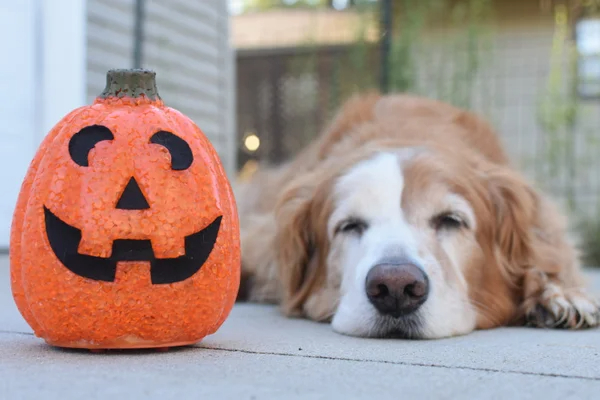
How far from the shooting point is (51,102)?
5.35 m

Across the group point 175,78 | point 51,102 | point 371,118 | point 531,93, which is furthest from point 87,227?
point 531,93

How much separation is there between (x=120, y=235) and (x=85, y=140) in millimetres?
288

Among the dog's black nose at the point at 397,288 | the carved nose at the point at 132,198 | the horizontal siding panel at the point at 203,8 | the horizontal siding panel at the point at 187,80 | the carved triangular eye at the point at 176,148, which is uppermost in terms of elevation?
the horizontal siding panel at the point at 203,8

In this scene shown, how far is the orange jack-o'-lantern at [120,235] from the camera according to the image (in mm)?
1906

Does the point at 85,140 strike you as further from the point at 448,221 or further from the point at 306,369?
the point at 448,221

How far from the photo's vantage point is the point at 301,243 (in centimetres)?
335

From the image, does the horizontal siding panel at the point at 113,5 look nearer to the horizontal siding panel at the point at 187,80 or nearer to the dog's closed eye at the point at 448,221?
the horizontal siding panel at the point at 187,80

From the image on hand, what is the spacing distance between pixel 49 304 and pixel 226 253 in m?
0.47

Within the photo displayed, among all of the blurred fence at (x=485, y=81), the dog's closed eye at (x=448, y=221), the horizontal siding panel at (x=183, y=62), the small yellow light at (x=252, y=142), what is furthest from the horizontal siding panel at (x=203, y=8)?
the dog's closed eye at (x=448, y=221)

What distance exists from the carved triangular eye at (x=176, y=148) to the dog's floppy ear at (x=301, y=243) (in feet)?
4.01

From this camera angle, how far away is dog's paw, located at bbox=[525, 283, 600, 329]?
9.46 feet

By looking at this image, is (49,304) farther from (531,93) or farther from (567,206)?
(531,93)

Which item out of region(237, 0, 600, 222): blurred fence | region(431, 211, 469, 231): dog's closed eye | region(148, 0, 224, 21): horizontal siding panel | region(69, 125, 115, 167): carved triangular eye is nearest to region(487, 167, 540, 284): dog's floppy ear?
region(431, 211, 469, 231): dog's closed eye

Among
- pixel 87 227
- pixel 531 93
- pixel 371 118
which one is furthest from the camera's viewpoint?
pixel 531 93
